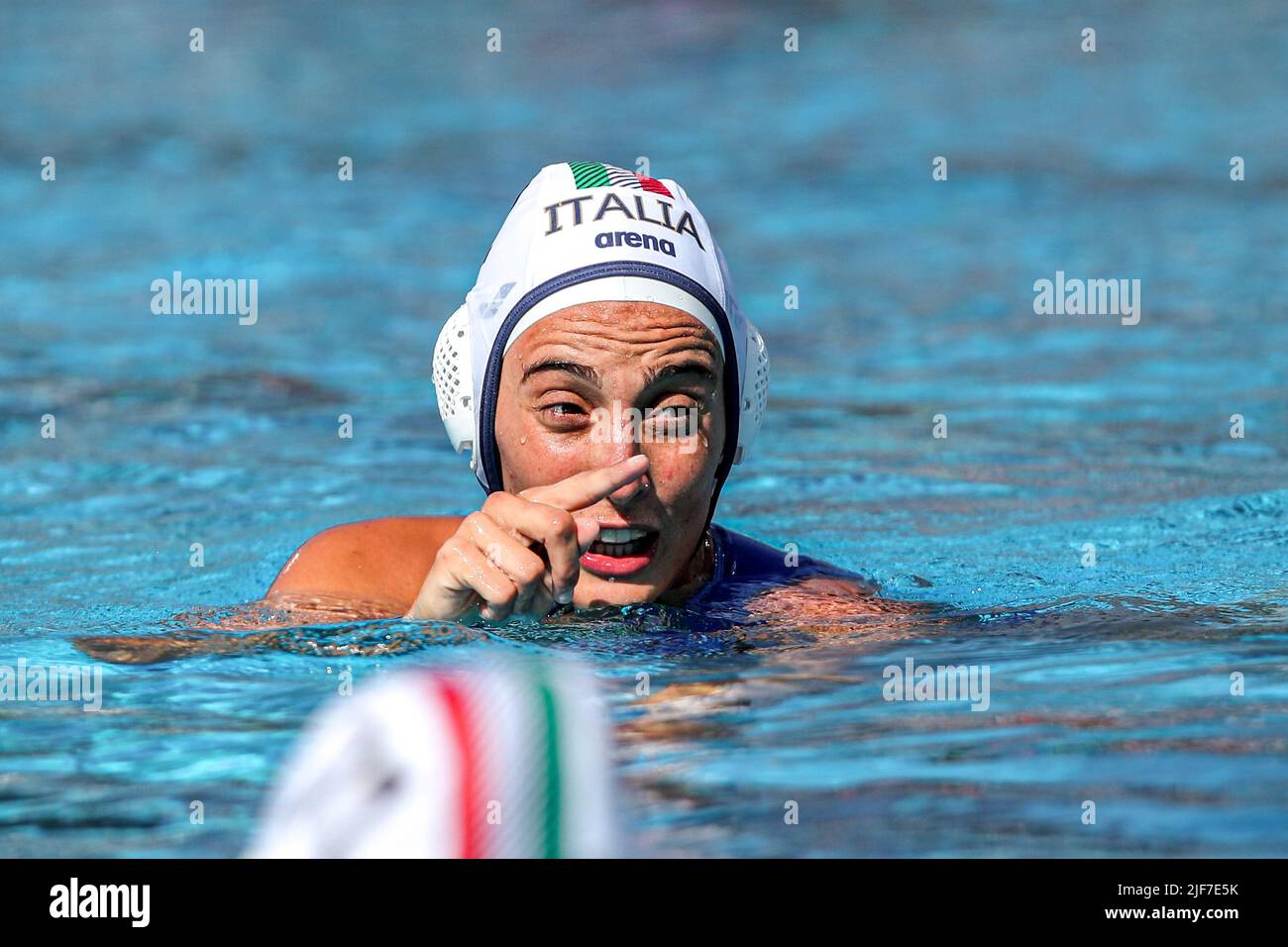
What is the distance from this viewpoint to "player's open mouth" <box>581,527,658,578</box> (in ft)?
13.7

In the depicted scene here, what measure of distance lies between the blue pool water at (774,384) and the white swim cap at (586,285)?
0.62 meters

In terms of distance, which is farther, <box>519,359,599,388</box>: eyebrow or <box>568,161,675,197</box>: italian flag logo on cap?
<box>568,161,675,197</box>: italian flag logo on cap

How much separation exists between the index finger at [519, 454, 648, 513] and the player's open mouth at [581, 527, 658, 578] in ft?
1.25

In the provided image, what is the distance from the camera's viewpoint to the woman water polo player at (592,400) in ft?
13.4

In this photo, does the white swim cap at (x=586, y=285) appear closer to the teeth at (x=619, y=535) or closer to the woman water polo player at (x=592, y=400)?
the woman water polo player at (x=592, y=400)

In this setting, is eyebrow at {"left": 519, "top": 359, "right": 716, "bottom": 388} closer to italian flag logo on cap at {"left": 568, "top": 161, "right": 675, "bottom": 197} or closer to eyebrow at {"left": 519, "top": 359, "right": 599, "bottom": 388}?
eyebrow at {"left": 519, "top": 359, "right": 599, "bottom": 388}

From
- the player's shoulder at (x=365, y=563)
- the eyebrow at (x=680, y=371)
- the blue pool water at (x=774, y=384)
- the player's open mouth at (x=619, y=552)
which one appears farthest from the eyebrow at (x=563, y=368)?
the player's shoulder at (x=365, y=563)

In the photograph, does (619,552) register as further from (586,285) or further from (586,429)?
(586,285)

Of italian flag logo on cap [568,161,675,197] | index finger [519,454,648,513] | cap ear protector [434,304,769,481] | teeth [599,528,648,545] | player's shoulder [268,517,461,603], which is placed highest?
italian flag logo on cap [568,161,675,197]

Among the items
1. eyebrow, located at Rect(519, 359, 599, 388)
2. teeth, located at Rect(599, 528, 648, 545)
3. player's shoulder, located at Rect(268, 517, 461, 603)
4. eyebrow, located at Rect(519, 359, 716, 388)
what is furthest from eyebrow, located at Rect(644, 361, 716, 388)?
player's shoulder, located at Rect(268, 517, 461, 603)
